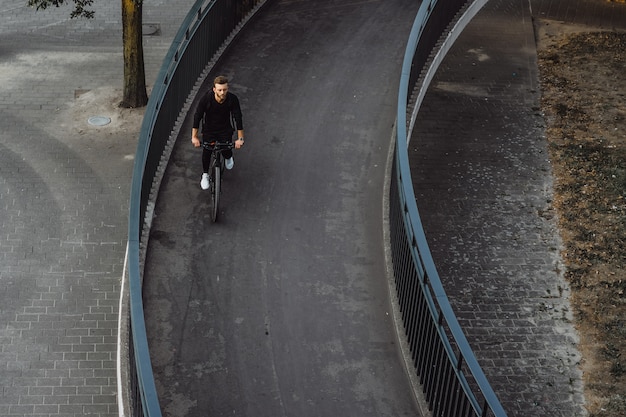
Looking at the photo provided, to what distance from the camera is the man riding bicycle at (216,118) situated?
11641mm

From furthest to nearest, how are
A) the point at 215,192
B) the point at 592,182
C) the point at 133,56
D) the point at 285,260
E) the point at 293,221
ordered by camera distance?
the point at 592,182, the point at 133,56, the point at 293,221, the point at 215,192, the point at 285,260

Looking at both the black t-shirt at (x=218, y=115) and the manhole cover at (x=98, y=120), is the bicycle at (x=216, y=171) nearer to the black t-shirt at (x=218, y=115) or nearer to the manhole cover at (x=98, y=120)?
the black t-shirt at (x=218, y=115)

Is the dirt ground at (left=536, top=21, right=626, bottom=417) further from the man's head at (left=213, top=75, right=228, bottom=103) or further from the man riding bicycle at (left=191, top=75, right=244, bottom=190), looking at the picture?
the man's head at (left=213, top=75, right=228, bottom=103)

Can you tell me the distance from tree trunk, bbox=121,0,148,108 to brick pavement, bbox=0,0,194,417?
28 cm

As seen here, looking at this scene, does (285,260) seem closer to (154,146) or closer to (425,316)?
(154,146)

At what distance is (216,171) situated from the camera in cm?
1195

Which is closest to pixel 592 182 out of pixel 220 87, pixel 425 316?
pixel 220 87

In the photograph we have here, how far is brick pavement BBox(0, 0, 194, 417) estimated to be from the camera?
1223cm

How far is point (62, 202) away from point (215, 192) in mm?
4461

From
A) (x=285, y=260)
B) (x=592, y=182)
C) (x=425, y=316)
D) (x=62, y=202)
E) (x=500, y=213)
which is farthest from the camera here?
(x=592, y=182)

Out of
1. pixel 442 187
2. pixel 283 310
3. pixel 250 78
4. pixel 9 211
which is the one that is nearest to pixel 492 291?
pixel 442 187

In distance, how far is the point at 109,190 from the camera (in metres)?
15.9

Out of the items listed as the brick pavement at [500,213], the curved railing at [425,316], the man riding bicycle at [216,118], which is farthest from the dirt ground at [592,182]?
the man riding bicycle at [216,118]

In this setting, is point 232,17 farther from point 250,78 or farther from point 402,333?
point 402,333
